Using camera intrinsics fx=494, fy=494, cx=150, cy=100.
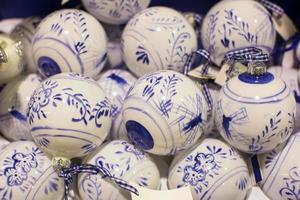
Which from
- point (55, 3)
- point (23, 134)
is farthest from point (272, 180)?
point (55, 3)

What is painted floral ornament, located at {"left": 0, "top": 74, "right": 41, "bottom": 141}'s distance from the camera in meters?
0.88

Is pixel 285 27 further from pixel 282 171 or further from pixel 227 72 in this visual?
pixel 282 171

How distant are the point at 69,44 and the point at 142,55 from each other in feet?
0.42

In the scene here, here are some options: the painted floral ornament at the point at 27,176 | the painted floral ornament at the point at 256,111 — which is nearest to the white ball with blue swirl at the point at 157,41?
the painted floral ornament at the point at 256,111

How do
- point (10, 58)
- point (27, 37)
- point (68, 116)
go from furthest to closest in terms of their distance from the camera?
point (27, 37), point (10, 58), point (68, 116)

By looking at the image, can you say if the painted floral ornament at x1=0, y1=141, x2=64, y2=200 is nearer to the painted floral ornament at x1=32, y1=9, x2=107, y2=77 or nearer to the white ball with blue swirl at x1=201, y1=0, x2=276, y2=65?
the painted floral ornament at x1=32, y1=9, x2=107, y2=77

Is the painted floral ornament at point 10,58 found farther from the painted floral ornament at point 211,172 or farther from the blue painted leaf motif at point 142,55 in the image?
the painted floral ornament at point 211,172

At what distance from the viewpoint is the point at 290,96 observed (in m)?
0.78

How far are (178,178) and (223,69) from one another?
0.22 m

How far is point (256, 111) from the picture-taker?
75cm

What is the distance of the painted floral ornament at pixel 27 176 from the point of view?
755 millimetres

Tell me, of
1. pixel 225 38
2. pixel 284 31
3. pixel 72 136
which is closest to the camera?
pixel 72 136

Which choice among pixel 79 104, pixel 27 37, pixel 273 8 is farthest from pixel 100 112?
pixel 273 8

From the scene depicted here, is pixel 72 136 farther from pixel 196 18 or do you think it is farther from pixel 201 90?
pixel 196 18
